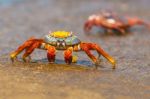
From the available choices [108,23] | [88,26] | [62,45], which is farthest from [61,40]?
[108,23]

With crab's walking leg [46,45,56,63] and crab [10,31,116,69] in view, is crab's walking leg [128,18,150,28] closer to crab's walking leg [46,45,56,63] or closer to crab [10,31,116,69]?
crab [10,31,116,69]

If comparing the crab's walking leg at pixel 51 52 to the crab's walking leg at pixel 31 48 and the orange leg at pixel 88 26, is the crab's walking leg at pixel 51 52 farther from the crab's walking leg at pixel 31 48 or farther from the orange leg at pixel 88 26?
the orange leg at pixel 88 26

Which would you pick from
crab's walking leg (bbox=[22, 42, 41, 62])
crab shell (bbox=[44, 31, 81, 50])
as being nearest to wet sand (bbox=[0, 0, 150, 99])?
crab's walking leg (bbox=[22, 42, 41, 62])

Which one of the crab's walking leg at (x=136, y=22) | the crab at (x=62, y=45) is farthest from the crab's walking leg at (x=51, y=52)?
the crab's walking leg at (x=136, y=22)

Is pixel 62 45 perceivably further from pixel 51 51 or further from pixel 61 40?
pixel 51 51

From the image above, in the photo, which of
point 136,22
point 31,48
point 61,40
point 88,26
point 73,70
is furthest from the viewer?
point 136,22

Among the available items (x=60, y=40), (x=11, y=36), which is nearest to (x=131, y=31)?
(x=11, y=36)
